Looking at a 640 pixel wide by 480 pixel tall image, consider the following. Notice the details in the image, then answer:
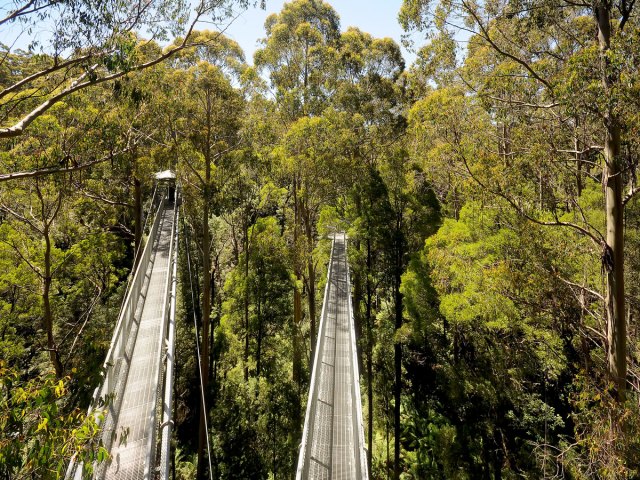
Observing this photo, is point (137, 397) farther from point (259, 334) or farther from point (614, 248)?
point (259, 334)

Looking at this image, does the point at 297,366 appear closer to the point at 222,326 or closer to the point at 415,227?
the point at 222,326

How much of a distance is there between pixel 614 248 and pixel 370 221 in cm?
781

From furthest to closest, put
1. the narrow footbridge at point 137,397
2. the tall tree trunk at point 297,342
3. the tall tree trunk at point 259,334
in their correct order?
the tall tree trunk at point 259,334 < the tall tree trunk at point 297,342 < the narrow footbridge at point 137,397

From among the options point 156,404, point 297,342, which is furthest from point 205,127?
point 156,404

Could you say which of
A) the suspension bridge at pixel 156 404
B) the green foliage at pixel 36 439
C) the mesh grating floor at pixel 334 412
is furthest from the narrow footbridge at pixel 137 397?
the mesh grating floor at pixel 334 412

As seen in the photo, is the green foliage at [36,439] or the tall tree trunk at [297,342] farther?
the tall tree trunk at [297,342]

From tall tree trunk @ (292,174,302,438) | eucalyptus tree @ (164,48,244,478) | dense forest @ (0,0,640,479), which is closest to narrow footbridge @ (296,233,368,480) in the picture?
dense forest @ (0,0,640,479)

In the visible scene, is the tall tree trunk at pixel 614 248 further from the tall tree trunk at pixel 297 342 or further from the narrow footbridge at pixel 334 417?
the tall tree trunk at pixel 297 342

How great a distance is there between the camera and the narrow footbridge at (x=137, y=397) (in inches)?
148

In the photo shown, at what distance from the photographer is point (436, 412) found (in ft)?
42.8

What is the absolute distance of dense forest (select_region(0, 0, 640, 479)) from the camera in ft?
14.5

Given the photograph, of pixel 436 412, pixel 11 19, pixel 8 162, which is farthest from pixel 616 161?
pixel 436 412

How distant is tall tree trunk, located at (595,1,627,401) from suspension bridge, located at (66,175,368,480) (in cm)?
320

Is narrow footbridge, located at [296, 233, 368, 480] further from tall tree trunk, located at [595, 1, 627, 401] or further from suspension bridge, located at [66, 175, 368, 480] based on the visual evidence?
tall tree trunk, located at [595, 1, 627, 401]
